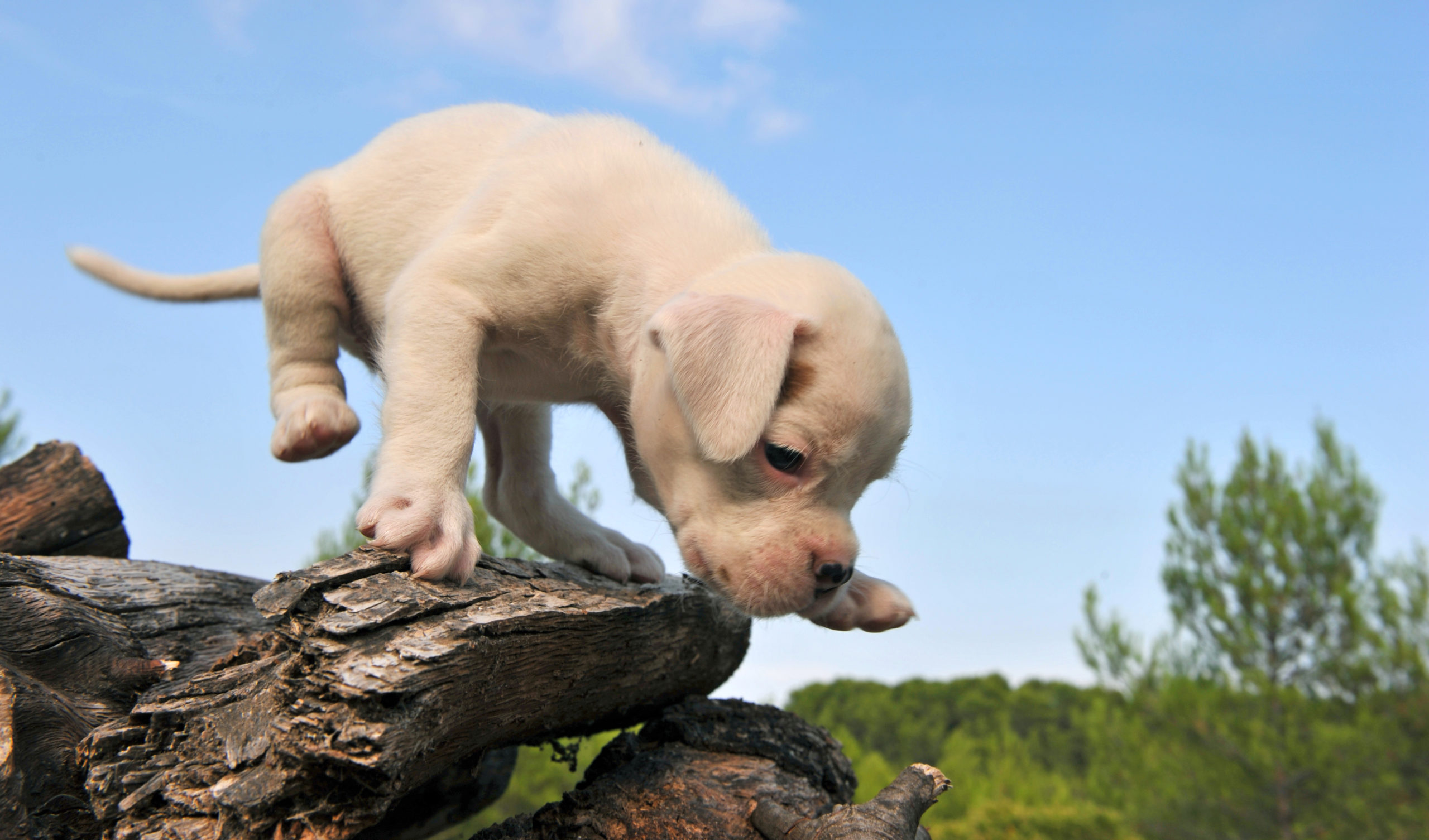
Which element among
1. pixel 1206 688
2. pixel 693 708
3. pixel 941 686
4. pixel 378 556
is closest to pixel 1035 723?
pixel 941 686

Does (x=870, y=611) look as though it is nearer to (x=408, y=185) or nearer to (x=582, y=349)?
(x=582, y=349)

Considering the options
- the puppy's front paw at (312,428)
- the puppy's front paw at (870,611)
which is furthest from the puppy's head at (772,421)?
the puppy's front paw at (312,428)

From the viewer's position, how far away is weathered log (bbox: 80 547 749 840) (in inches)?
82.4

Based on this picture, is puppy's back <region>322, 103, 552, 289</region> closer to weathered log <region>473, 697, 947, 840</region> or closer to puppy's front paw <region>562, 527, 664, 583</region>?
puppy's front paw <region>562, 527, 664, 583</region>

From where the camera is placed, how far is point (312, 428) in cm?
330

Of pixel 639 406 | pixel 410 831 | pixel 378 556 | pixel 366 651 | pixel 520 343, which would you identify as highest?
pixel 520 343

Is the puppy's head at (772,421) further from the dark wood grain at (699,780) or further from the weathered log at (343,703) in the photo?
the dark wood grain at (699,780)

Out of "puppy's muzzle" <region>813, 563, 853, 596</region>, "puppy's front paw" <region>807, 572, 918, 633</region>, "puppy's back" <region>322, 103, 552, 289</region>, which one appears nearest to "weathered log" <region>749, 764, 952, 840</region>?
"puppy's front paw" <region>807, 572, 918, 633</region>

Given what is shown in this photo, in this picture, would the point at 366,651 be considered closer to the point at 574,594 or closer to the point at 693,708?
the point at 574,594

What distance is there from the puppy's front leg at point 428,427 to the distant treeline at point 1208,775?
354 inches

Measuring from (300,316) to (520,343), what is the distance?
1.04 m

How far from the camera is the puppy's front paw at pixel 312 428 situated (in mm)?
3309

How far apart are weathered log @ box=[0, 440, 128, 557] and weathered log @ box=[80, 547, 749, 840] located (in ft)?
4.84

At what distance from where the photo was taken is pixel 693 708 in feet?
11.3
